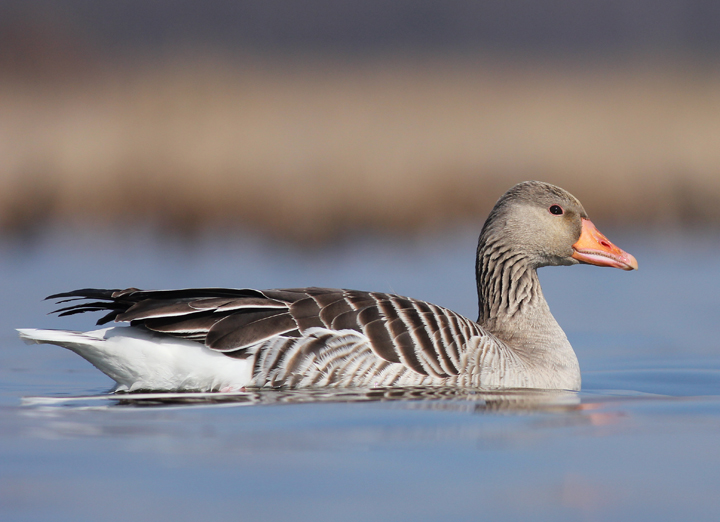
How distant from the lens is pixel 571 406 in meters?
7.21

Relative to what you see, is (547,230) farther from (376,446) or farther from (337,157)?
(337,157)

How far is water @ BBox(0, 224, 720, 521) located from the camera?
4.84m

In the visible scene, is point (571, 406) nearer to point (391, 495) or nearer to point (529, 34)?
point (391, 495)

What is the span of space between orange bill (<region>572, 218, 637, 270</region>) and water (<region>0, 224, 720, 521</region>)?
3.22ft

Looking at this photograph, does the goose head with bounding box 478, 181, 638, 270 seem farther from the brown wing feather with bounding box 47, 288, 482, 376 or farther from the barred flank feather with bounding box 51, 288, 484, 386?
the barred flank feather with bounding box 51, 288, 484, 386

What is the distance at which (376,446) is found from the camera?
5.85m

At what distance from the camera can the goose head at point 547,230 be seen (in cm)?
864

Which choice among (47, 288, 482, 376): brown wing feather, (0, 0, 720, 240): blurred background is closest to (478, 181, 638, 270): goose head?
(47, 288, 482, 376): brown wing feather

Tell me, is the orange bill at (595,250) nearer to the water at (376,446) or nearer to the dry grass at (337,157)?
the water at (376,446)

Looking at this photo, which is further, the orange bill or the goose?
the orange bill

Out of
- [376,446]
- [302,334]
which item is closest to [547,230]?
[302,334]

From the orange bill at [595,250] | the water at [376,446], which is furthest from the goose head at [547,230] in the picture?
the water at [376,446]

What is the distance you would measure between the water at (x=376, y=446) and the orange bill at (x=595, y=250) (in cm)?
98

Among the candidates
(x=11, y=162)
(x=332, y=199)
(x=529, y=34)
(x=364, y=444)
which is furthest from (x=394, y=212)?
(x=529, y=34)
